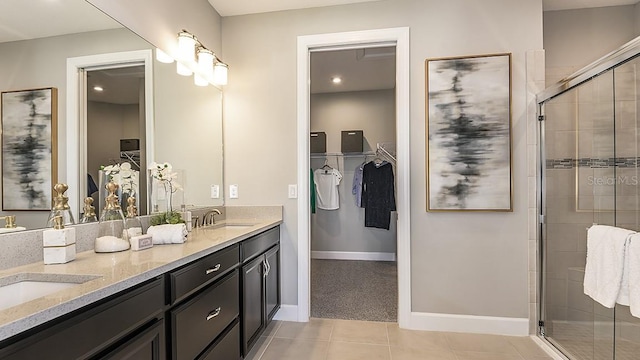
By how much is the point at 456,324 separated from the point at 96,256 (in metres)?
2.48

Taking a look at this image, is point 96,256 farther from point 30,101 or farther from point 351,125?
point 351,125

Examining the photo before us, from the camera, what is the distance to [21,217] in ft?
4.05

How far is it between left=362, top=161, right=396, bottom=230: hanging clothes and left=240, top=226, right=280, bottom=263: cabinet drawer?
2092 mm

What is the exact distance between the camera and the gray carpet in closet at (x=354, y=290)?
9.18 ft

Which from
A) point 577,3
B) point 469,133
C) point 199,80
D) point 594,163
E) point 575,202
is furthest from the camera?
point 577,3

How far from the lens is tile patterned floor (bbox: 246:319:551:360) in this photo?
208 cm

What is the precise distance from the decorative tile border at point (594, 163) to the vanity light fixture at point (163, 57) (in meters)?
2.88

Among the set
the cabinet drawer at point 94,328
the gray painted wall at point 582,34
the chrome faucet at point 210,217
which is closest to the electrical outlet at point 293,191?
the chrome faucet at point 210,217

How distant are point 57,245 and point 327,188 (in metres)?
3.76

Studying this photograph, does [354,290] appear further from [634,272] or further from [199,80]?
[199,80]

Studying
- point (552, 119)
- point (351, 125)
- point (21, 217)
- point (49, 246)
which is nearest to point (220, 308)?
point (49, 246)

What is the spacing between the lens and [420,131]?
8.13 feet

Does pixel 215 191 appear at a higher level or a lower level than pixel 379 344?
higher

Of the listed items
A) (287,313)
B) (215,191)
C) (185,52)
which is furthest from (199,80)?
(287,313)
